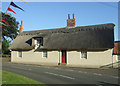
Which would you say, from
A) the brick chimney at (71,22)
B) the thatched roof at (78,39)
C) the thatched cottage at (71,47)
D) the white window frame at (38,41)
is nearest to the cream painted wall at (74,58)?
the thatched cottage at (71,47)

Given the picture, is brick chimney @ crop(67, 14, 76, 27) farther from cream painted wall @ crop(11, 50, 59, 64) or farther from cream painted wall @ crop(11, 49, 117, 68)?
cream painted wall @ crop(11, 50, 59, 64)

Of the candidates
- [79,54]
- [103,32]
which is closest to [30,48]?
[79,54]

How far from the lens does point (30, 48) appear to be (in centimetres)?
2673

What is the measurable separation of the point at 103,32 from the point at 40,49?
11101 millimetres

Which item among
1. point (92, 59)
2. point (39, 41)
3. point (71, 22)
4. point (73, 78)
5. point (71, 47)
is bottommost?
point (73, 78)

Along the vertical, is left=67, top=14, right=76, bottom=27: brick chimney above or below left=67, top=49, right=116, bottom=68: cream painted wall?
above

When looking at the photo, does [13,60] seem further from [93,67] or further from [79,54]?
[93,67]

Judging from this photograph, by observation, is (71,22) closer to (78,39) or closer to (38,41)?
(78,39)

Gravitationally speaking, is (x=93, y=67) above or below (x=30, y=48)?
below

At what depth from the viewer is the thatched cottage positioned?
2084cm

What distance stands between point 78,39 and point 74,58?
323 centimetres

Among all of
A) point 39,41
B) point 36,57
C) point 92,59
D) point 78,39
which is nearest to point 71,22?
point 78,39

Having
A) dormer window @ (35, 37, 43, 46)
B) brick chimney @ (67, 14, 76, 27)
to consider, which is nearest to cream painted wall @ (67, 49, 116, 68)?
dormer window @ (35, 37, 43, 46)

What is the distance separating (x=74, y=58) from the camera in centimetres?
2262
